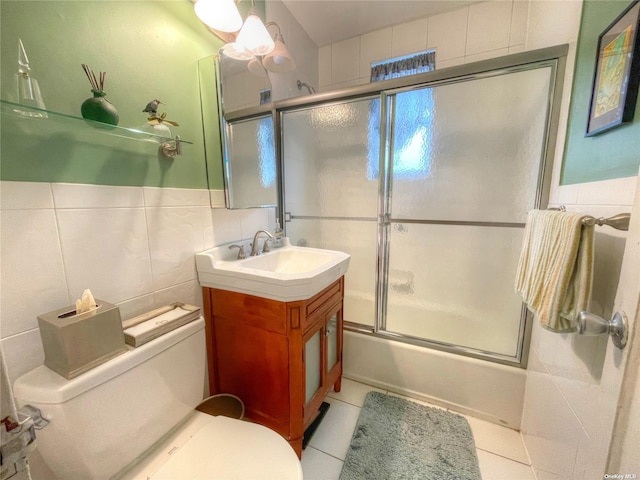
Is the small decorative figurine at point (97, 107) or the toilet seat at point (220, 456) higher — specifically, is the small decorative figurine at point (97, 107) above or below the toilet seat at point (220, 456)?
above

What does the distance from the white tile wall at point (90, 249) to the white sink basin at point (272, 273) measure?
83 mm

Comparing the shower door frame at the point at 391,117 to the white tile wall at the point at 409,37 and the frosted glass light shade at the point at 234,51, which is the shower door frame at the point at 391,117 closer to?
the frosted glass light shade at the point at 234,51

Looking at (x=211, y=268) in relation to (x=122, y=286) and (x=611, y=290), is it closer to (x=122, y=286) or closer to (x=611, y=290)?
(x=122, y=286)

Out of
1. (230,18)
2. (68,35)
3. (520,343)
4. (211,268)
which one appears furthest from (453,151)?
(68,35)

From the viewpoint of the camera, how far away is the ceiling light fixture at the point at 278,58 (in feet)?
4.47

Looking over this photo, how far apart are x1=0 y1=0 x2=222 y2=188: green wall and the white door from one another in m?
1.36

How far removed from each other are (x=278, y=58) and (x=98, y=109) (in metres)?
0.97

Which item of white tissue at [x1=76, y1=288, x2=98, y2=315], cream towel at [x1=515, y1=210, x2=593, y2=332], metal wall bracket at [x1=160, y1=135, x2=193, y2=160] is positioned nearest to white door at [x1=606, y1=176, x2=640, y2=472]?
cream towel at [x1=515, y1=210, x2=593, y2=332]

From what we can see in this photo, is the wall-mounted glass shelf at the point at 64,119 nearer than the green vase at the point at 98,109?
Yes

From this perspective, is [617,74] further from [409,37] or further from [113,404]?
[113,404]

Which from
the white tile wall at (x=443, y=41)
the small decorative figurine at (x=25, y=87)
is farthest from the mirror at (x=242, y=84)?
the white tile wall at (x=443, y=41)

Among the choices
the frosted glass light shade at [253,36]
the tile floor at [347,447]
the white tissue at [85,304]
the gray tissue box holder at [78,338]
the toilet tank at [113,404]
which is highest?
the frosted glass light shade at [253,36]

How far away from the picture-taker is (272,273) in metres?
1.03

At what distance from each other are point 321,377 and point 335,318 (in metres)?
0.30
